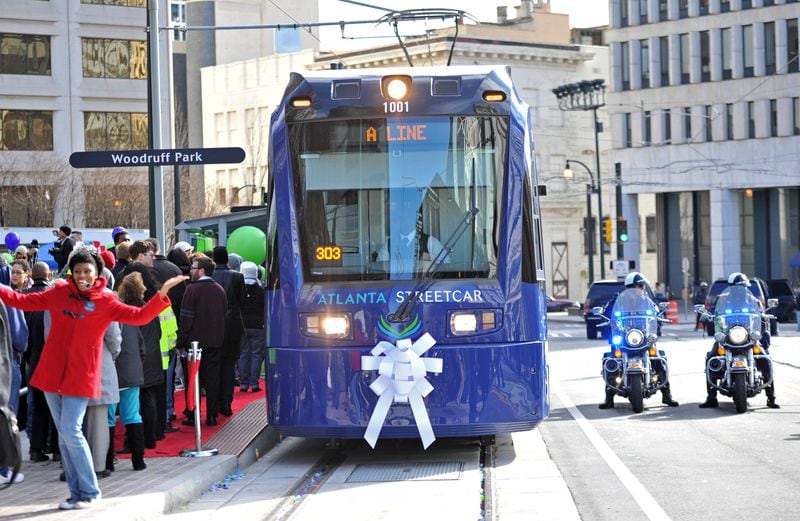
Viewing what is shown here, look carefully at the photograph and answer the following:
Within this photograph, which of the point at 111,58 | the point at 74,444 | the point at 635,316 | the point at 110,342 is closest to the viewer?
the point at 74,444

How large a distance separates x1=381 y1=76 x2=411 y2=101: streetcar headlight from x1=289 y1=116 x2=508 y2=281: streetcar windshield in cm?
23

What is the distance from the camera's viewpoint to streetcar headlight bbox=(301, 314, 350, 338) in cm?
1364

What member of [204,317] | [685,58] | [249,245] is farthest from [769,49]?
[204,317]

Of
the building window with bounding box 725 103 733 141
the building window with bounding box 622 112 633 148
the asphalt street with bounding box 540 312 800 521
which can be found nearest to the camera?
the asphalt street with bounding box 540 312 800 521

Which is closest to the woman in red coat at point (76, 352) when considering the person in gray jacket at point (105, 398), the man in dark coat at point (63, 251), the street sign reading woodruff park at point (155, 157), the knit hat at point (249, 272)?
the person in gray jacket at point (105, 398)

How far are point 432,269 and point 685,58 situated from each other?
215 ft

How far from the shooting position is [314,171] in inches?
551

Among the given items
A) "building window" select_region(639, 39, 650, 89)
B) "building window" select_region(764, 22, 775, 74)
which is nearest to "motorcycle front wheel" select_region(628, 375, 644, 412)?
"building window" select_region(764, 22, 775, 74)

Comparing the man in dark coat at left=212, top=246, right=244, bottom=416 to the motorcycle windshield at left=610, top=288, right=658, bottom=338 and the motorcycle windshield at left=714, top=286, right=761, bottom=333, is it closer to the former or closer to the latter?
the motorcycle windshield at left=610, top=288, right=658, bottom=338

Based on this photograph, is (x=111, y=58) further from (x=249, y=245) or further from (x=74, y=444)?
(x=74, y=444)

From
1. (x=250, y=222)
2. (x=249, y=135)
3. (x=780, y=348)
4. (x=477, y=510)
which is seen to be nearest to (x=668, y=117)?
(x=249, y=135)

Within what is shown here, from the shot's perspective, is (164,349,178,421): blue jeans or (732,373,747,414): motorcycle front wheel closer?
(164,349,178,421): blue jeans

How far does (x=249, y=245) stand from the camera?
2658cm

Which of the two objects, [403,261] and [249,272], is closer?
[403,261]
